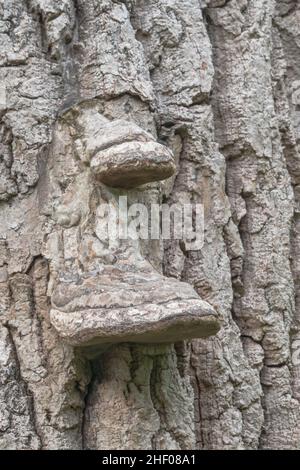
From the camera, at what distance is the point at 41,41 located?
203cm

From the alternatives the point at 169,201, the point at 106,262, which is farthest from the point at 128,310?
the point at 169,201

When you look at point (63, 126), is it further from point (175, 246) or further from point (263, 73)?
point (263, 73)

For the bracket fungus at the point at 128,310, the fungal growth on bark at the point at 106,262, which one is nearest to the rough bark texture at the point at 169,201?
the fungal growth on bark at the point at 106,262

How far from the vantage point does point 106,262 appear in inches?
71.5

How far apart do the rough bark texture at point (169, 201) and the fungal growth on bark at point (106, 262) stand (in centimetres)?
2

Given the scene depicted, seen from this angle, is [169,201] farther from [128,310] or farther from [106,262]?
[128,310]

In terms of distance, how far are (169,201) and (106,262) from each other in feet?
1.15

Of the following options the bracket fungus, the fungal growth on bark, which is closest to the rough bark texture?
the fungal growth on bark

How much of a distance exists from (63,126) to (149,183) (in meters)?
0.26

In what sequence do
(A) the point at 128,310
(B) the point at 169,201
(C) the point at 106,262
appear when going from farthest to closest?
(B) the point at 169,201, (C) the point at 106,262, (A) the point at 128,310

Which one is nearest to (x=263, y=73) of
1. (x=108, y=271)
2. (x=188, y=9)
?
(x=188, y=9)

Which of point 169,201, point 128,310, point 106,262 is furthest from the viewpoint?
point 169,201

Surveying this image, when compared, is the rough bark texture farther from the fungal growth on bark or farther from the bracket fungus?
the bracket fungus

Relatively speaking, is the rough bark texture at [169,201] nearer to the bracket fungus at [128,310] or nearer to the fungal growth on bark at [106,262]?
the fungal growth on bark at [106,262]
